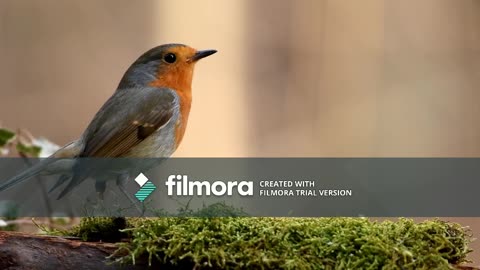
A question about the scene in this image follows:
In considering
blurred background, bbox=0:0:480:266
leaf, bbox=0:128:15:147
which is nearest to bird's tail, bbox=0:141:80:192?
leaf, bbox=0:128:15:147

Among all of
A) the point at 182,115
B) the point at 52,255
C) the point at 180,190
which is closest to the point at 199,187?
→ the point at 180,190

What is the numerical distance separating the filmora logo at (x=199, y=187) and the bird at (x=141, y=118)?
0.24 ft

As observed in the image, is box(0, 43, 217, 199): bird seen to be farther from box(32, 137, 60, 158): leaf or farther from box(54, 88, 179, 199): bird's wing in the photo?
box(32, 137, 60, 158): leaf

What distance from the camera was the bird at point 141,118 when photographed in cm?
210

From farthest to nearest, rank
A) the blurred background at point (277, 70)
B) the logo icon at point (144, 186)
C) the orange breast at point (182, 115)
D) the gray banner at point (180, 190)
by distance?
the blurred background at point (277, 70)
the orange breast at point (182, 115)
the logo icon at point (144, 186)
the gray banner at point (180, 190)

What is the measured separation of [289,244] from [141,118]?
60 centimetres

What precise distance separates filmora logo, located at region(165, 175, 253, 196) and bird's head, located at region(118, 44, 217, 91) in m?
0.26

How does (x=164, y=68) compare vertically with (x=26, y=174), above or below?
above

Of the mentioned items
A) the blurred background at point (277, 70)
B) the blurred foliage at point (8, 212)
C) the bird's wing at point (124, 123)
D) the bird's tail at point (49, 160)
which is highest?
the blurred background at point (277, 70)

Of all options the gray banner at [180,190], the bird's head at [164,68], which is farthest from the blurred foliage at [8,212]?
the bird's head at [164,68]

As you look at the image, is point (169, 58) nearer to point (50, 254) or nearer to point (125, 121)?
point (125, 121)

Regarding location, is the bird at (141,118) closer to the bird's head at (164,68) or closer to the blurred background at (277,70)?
the bird's head at (164,68)

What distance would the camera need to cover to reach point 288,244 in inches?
69.2

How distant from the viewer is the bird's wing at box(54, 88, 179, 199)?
2.10 meters
